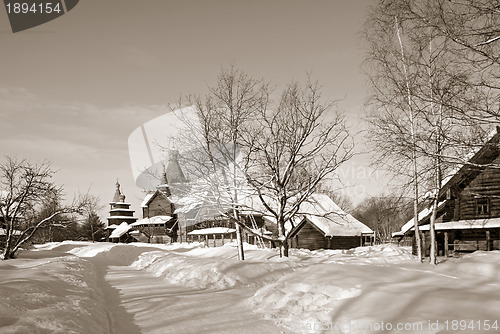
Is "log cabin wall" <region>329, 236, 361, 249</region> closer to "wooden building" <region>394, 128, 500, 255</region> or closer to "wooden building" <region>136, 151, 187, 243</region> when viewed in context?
"wooden building" <region>394, 128, 500, 255</region>

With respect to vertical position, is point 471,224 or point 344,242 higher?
point 471,224

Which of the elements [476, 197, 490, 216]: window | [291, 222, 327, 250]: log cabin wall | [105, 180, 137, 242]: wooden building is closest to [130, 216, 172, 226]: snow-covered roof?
[105, 180, 137, 242]: wooden building

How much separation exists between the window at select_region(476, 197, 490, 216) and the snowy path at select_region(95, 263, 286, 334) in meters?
17.6

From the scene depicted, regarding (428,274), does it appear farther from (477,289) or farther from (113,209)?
(113,209)

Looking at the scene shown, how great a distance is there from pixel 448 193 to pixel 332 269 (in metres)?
17.6

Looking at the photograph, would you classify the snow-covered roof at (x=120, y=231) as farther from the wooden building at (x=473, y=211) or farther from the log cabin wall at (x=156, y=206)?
the wooden building at (x=473, y=211)

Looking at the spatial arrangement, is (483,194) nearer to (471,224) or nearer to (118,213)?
(471,224)

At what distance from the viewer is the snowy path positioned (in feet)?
23.5

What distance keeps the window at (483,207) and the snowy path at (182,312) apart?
57.7 ft

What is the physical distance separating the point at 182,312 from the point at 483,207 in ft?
68.0

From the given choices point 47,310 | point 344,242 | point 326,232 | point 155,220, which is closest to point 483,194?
point 326,232

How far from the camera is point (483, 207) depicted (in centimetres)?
2248

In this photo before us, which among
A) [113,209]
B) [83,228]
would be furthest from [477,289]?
[83,228]

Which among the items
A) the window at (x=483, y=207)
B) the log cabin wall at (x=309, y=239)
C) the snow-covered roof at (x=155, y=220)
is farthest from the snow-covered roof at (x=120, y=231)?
the window at (x=483, y=207)
